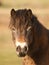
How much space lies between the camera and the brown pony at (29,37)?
645cm

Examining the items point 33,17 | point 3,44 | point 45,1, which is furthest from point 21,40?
point 45,1

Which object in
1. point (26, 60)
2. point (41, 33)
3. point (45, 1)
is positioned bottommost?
point (45, 1)

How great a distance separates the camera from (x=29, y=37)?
6590mm

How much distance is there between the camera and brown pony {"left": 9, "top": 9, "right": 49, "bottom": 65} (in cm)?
645

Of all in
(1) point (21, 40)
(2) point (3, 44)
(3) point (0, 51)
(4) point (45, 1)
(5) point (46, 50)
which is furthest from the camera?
(4) point (45, 1)

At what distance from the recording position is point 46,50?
23.0 feet

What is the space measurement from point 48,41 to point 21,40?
0.83 m

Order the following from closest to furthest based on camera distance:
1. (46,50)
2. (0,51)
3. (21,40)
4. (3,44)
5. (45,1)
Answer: (21,40) < (46,50) < (0,51) < (3,44) < (45,1)

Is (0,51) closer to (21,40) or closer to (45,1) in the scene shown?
(21,40)

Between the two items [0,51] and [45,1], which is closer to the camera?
[0,51]

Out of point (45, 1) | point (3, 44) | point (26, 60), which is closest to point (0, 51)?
point (3, 44)

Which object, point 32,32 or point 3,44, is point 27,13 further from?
point 3,44

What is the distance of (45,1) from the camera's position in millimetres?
32250

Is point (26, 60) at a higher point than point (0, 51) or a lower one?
higher
